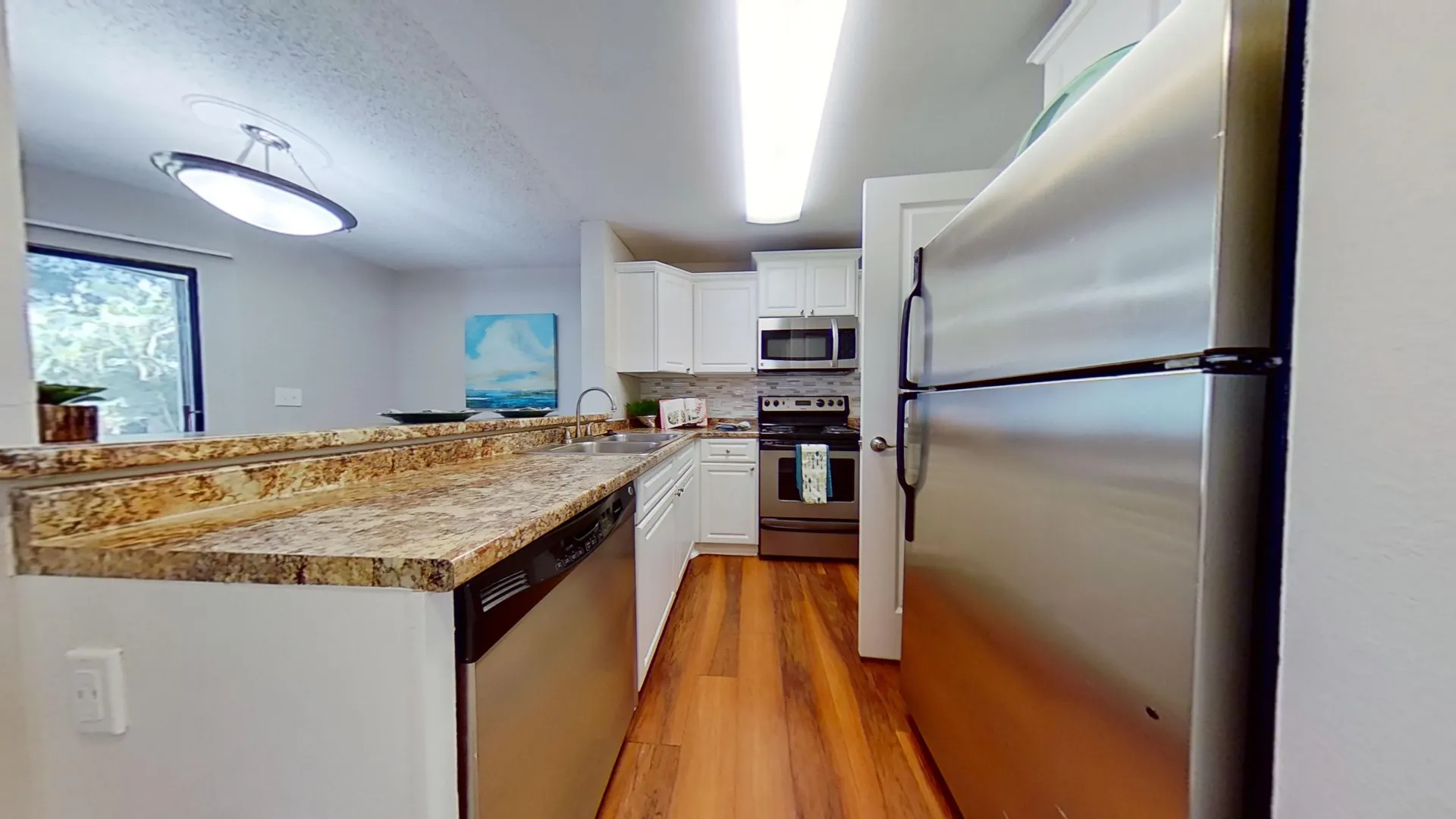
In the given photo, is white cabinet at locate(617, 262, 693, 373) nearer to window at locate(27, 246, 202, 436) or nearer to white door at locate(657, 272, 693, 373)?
white door at locate(657, 272, 693, 373)

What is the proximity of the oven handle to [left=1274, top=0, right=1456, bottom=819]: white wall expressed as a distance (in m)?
2.28

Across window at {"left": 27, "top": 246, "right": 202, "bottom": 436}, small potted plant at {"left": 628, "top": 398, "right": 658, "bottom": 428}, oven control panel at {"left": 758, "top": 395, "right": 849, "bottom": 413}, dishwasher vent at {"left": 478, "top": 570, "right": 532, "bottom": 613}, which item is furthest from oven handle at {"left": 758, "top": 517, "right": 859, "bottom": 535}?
window at {"left": 27, "top": 246, "right": 202, "bottom": 436}

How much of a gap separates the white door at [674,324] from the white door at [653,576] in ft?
4.93

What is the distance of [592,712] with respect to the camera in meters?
0.97

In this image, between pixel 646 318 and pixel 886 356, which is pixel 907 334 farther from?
pixel 646 318

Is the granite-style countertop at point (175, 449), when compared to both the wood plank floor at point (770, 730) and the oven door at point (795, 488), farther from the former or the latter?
the oven door at point (795, 488)

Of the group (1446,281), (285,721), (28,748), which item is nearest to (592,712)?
(285,721)

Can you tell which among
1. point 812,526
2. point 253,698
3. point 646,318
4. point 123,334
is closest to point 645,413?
point 646,318

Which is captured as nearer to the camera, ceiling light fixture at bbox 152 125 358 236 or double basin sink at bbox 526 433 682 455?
ceiling light fixture at bbox 152 125 358 236

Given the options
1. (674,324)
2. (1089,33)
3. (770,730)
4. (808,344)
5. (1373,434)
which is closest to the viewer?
(1373,434)

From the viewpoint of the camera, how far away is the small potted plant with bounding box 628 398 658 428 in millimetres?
3168

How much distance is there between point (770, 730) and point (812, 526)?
1.47m

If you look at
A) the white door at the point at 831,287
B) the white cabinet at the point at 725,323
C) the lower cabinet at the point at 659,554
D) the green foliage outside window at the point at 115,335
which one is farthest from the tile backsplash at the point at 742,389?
the green foliage outside window at the point at 115,335

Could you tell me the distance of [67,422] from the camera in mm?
720
